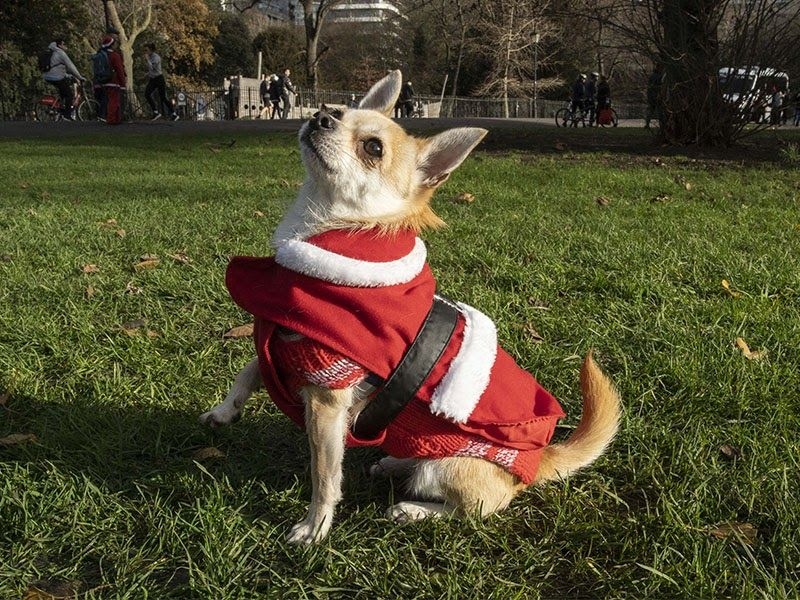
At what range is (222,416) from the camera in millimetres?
2570

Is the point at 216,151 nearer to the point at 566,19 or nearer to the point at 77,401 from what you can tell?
the point at 566,19

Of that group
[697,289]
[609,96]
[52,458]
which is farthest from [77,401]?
[609,96]

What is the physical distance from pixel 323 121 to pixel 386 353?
0.94 metres

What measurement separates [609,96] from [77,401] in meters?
27.3

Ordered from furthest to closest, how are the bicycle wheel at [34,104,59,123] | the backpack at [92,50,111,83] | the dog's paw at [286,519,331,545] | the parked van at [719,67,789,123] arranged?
the bicycle wheel at [34,104,59,123], the backpack at [92,50,111,83], the parked van at [719,67,789,123], the dog's paw at [286,519,331,545]

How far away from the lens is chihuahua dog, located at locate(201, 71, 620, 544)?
78.8 inches

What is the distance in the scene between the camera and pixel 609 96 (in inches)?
1045

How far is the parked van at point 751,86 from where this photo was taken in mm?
10992

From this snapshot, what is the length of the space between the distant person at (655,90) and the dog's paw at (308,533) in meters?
11.8

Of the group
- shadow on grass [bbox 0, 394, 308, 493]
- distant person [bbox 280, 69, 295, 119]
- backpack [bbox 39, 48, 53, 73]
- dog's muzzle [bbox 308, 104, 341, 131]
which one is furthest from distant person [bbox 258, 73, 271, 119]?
dog's muzzle [bbox 308, 104, 341, 131]

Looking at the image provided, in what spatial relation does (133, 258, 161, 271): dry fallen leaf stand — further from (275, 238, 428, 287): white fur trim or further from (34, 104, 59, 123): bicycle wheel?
(34, 104, 59, 123): bicycle wheel

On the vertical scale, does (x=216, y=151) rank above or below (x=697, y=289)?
above

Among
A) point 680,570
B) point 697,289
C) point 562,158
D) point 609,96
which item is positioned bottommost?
point 680,570

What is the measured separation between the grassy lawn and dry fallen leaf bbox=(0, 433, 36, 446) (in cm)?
1
